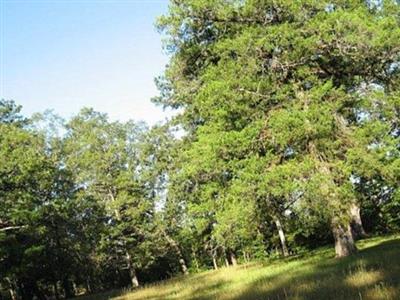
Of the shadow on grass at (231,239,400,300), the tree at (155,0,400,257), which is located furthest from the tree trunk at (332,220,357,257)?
the shadow on grass at (231,239,400,300)

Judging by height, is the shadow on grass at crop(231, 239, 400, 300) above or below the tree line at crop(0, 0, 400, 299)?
below

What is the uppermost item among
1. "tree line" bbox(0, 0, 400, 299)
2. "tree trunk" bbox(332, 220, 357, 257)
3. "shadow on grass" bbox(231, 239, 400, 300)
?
"tree line" bbox(0, 0, 400, 299)

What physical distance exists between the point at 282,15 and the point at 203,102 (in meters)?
4.52

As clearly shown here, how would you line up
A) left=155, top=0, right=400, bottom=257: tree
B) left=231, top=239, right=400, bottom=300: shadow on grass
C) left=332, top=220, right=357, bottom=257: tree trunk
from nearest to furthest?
left=231, top=239, right=400, bottom=300: shadow on grass → left=155, top=0, right=400, bottom=257: tree → left=332, top=220, right=357, bottom=257: tree trunk

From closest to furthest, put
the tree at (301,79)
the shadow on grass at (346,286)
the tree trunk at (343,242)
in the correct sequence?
1. the shadow on grass at (346,286)
2. the tree at (301,79)
3. the tree trunk at (343,242)

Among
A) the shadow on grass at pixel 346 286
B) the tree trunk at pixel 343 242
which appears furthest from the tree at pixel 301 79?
the shadow on grass at pixel 346 286

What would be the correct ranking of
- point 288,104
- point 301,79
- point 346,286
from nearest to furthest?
point 346,286
point 288,104
point 301,79

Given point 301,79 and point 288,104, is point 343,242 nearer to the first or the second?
point 288,104

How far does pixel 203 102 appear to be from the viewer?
1861cm

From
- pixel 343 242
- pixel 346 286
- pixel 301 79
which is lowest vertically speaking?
pixel 346 286

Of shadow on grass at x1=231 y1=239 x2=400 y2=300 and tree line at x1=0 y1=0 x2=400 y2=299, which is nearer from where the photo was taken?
shadow on grass at x1=231 y1=239 x2=400 y2=300

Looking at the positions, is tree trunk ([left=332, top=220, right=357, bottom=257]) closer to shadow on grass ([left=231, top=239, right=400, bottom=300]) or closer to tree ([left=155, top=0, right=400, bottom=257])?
tree ([left=155, top=0, right=400, bottom=257])

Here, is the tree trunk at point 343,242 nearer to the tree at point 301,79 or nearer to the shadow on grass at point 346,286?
the tree at point 301,79

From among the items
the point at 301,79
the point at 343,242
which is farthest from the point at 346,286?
the point at 301,79
